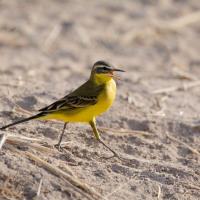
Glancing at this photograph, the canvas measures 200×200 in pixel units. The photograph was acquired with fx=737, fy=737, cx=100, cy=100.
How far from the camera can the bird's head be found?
986 cm

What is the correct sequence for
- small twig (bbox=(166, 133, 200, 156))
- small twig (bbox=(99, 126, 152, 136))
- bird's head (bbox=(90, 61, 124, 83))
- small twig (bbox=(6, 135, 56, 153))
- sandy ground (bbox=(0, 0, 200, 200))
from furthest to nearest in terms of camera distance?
1. small twig (bbox=(99, 126, 152, 136))
2. small twig (bbox=(166, 133, 200, 156))
3. bird's head (bbox=(90, 61, 124, 83))
4. small twig (bbox=(6, 135, 56, 153))
5. sandy ground (bbox=(0, 0, 200, 200))

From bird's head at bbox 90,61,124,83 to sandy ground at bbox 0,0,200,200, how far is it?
887 millimetres

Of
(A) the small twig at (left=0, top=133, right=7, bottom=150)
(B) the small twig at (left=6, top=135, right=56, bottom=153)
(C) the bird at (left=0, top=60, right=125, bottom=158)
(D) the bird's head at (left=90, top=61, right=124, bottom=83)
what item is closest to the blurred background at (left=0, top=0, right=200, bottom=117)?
(D) the bird's head at (left=90, top=61, right=124, bottom=83)

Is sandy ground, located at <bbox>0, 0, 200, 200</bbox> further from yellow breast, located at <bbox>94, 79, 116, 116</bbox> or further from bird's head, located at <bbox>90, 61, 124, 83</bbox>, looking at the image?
bird's head, located at <bbox>90, 61, 124, 83</bbox>

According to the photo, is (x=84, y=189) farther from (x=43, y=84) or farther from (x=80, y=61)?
(x=80, y=61)

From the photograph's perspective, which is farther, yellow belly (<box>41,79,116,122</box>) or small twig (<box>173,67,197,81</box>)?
small twig (<box>173,67,197,81</box>)

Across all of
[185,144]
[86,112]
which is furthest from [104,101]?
[185,144]

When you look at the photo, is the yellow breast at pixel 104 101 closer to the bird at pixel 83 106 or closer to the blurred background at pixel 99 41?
the bird at pixel 83 106

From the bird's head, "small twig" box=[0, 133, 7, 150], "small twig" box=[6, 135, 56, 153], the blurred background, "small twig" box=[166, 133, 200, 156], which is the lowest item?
the blurred background

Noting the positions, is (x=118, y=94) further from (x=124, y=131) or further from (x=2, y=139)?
(x=2, y=139)

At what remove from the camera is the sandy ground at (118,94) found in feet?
Result: 28.1

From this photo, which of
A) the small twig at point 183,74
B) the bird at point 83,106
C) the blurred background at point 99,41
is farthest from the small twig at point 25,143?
the small twig at point 183,74

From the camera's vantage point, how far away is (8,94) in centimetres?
1114

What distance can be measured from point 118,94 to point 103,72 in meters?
2.37
